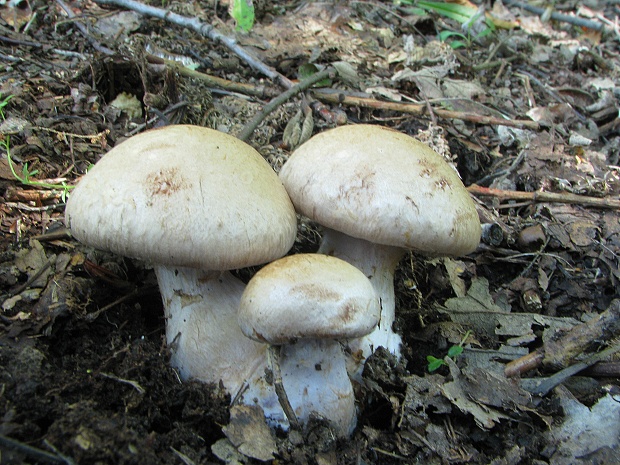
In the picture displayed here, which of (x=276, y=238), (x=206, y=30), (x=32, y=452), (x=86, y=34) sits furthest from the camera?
(x=206, y=30)

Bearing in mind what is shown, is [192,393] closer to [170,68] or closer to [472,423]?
[472,423]

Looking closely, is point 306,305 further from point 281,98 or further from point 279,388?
point 281,98

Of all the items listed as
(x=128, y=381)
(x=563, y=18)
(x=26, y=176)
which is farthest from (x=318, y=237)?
(x=563, y=18)

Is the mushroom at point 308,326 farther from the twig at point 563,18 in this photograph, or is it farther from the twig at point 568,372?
the twig at point 563,18

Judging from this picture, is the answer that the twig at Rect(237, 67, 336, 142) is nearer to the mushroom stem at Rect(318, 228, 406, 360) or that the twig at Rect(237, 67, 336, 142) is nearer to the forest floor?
the forest floor

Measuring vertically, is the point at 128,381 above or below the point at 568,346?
below

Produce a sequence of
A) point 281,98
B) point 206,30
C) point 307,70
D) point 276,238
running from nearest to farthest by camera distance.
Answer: point 276,238 < point 281,98 < point 307,70 < point 206,30

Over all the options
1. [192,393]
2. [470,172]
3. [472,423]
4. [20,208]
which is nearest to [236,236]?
[192,393]
